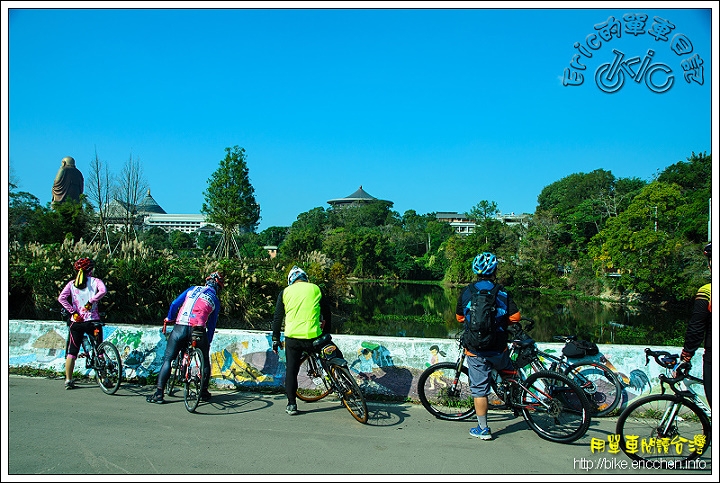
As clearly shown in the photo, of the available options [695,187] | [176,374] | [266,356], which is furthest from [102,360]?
[695,187]

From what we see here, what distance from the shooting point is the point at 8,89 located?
18.0 feet

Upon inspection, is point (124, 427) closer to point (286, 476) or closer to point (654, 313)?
point (286, 476)

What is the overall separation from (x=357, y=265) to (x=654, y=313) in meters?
37.9

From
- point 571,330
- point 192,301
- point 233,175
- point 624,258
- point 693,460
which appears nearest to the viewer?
point 693,460

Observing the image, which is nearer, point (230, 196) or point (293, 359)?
point (293, 359)

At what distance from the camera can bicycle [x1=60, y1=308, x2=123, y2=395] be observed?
620 centimetres

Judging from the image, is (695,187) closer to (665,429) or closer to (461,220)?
(665,429)

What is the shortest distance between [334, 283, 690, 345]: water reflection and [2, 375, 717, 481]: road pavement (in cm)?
1462

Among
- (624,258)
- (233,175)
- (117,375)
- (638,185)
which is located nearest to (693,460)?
(117,375)

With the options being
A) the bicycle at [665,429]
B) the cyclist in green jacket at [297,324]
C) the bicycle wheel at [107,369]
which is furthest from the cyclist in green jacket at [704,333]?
the bicycle wheel at [107,369]

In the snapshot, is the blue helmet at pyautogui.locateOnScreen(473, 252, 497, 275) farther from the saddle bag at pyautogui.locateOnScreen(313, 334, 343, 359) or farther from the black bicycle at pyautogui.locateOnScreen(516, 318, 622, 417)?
the saddle bag at pyautogui.locateOnScreen(313, 334, 343, 359)

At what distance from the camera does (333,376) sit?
5.41m

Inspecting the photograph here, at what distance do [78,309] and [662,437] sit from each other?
21.9 ft

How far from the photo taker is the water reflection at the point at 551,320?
21.5m
